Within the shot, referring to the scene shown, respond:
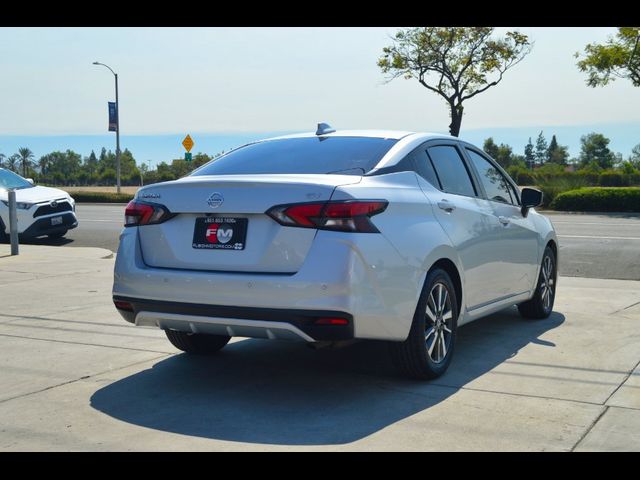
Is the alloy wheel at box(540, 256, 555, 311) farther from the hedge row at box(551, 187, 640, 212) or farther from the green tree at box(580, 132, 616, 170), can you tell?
the green tree at box(580, 132, 616, 170)

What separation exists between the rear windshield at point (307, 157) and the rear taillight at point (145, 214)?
1.85 feet

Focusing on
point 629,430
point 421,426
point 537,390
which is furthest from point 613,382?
point 421,426

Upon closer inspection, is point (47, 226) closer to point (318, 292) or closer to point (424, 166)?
point (424, 166)

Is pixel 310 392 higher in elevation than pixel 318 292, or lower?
lower

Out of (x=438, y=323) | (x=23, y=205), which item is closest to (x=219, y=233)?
(x=438, y=323)

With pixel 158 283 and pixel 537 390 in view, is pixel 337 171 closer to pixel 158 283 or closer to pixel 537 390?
pixel 158 283

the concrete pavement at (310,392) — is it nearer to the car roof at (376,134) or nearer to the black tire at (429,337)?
the black tire at (429,337)

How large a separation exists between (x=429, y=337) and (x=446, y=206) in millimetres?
945

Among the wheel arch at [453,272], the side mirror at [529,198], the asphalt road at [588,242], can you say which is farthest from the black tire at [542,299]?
the asphalt road at [588,242]

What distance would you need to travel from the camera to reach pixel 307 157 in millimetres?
5555

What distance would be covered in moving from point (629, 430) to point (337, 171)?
229 cm

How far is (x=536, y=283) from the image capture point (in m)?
7.46

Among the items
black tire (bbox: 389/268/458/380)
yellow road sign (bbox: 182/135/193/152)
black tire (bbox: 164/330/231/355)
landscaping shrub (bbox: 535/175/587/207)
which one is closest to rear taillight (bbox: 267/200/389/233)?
black tire (bbox: 389/268/458/380)

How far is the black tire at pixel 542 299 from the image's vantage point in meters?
7.55
